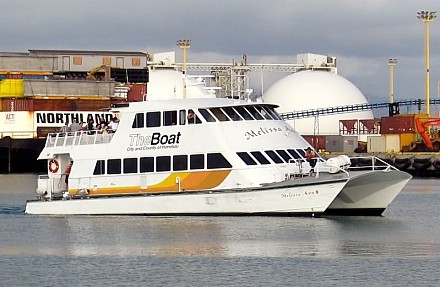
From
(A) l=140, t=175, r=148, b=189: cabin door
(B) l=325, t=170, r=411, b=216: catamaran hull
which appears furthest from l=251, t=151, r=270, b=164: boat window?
(A) l=140, t=175, r=148, b=189: cabin door

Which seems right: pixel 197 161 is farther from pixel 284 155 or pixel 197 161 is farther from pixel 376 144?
pixel 376 144

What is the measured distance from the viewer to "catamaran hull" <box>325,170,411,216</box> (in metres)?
37.2

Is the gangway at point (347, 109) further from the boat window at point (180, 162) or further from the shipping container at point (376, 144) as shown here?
the boat window at point (180, 162)

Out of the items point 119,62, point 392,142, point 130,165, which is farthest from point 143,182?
point 119,62

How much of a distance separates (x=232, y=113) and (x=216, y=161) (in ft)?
5.93

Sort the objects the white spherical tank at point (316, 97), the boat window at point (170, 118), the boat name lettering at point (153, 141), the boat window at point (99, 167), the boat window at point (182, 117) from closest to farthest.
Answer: the boat name lettering at point (153, 141)
the boat window at point (182, 117)
the boat window at point (170, 118)
the boat window at point (99, 167)
the white spherical tank at point (316, 97)

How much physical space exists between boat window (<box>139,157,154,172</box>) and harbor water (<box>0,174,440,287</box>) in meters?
1.77

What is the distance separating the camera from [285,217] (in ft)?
119

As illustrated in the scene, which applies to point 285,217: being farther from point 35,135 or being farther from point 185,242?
point 35,135

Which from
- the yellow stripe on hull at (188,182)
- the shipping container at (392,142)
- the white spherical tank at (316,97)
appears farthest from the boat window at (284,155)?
the white spherical tank at (316,97)

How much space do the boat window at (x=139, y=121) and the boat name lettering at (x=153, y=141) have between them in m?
0.32

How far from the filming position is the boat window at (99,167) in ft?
128

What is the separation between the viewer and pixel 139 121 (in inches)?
1519

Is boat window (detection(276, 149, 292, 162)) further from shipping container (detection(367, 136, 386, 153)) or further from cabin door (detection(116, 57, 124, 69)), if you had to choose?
cabin door (detection(116, 57, 124, 69))
